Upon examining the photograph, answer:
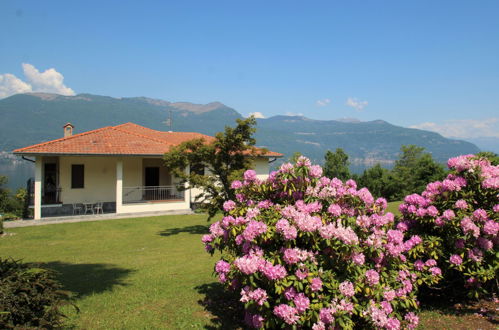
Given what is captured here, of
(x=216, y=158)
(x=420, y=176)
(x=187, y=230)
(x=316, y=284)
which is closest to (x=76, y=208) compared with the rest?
(x=187, y=230)

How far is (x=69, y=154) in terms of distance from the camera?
633 inches

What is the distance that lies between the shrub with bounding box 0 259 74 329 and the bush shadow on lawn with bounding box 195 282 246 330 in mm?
1957

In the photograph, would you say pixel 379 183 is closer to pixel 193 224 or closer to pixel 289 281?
pixel 193 224

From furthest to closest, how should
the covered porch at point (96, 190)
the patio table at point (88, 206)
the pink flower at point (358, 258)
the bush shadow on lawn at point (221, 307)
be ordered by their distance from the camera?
the patio table at point (88, 206)
the covered porch at point (96, 190)
the bush shadow on lawn at point (221, 307)
the pink flower at point (358, 258)

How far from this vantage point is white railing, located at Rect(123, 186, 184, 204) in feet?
64.2

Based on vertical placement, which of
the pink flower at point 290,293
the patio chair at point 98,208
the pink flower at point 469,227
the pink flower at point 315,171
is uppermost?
the pink flower at point 315,171

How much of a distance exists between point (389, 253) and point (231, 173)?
859cm

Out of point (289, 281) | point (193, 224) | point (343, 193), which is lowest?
point (193, 224)

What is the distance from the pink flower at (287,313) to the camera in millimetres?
3326

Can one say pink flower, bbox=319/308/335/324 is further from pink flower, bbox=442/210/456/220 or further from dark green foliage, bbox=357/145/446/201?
dark green foliage, bbox=357/145/446/201

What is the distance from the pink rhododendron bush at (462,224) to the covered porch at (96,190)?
1576cm

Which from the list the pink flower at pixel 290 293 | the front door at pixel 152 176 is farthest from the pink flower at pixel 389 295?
the front door at pixel 152 176

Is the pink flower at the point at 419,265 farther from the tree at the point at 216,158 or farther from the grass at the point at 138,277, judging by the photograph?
the tree at the point at 216,158

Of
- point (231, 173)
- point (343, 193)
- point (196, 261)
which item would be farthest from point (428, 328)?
point (231, 173)
